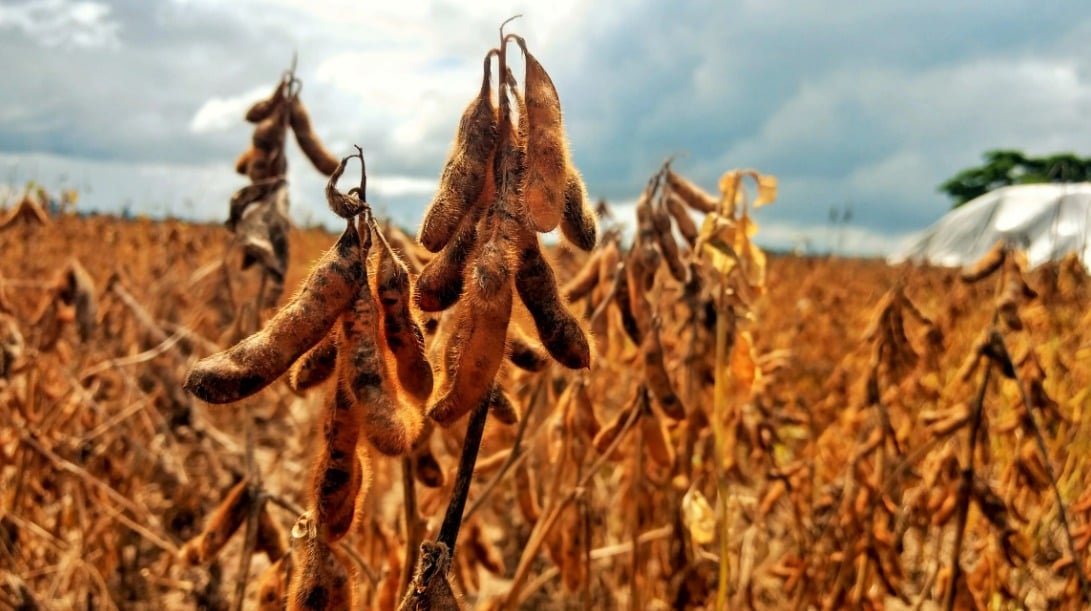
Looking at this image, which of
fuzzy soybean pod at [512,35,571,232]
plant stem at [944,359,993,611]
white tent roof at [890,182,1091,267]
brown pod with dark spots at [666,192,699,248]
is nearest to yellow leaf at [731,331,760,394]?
brown pod with dark spots at [666,192,699,248]

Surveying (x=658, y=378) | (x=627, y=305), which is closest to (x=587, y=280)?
(x=627, y=305)

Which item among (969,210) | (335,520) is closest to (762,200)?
(335,520)

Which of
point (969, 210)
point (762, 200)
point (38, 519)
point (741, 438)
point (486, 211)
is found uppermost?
point (969, 210)

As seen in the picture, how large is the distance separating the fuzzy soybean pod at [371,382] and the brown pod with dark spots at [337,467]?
32 millimetres

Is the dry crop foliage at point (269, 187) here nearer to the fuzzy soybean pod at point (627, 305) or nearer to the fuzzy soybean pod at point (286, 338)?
the fuzzy soybean pod at point (627, 305)

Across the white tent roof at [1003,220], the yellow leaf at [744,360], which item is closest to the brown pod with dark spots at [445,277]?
the yellow leaf at [744,360]

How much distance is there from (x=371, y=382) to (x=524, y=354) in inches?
11.7

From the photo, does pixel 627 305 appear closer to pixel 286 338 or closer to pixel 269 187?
pixel 269 187

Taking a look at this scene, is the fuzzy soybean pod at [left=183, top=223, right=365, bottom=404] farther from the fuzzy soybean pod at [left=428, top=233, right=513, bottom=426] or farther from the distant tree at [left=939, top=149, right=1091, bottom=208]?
the distant tree at [left=939, top=149, right=1091, bottom=208]

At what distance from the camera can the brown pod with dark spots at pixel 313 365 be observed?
1074 mm

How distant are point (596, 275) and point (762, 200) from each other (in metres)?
0.49

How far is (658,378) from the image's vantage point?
6.41 feet

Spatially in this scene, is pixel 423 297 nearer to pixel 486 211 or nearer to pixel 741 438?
pixel 486 211

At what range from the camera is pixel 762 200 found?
2180 mm
